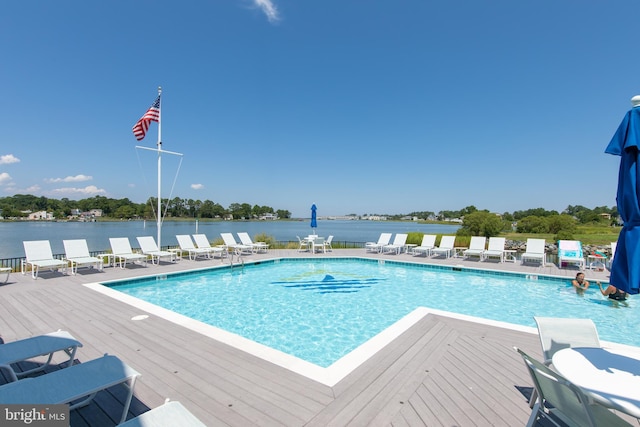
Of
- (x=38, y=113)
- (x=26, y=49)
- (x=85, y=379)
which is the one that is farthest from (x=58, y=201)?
(x=85, y=379)

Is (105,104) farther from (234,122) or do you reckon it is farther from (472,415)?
(472,415)

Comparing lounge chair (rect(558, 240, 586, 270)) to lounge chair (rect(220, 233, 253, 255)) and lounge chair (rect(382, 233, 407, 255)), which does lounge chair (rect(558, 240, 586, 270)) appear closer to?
lounge chair (rect(382, 233, 407, 255))

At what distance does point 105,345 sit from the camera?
3.47m

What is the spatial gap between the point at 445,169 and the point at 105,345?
33475 mm

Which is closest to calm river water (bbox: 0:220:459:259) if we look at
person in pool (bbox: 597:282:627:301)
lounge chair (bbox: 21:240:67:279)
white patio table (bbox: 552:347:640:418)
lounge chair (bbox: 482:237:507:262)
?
lounge chair (bbox: 21:240:67:279)

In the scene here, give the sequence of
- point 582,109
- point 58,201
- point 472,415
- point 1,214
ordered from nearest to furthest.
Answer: point 472,415, point 582,109, point 1,214, point 58,201

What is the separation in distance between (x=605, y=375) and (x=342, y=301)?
5274mm

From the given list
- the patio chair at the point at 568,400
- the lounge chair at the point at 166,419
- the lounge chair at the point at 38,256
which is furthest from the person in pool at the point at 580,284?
the lounge chair at the point at 38,256

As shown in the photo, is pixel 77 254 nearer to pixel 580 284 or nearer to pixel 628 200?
pixel 628 200

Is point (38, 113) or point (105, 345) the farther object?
point (38, 113)

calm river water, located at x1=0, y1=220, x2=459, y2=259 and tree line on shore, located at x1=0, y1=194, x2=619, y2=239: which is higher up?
tree line on shore, located at x1=0, y1=194, x2=619, y2=239

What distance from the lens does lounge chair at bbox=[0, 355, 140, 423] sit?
5.94ft

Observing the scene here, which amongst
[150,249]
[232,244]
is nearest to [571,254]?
[232,244]

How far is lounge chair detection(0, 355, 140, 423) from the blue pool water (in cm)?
247
